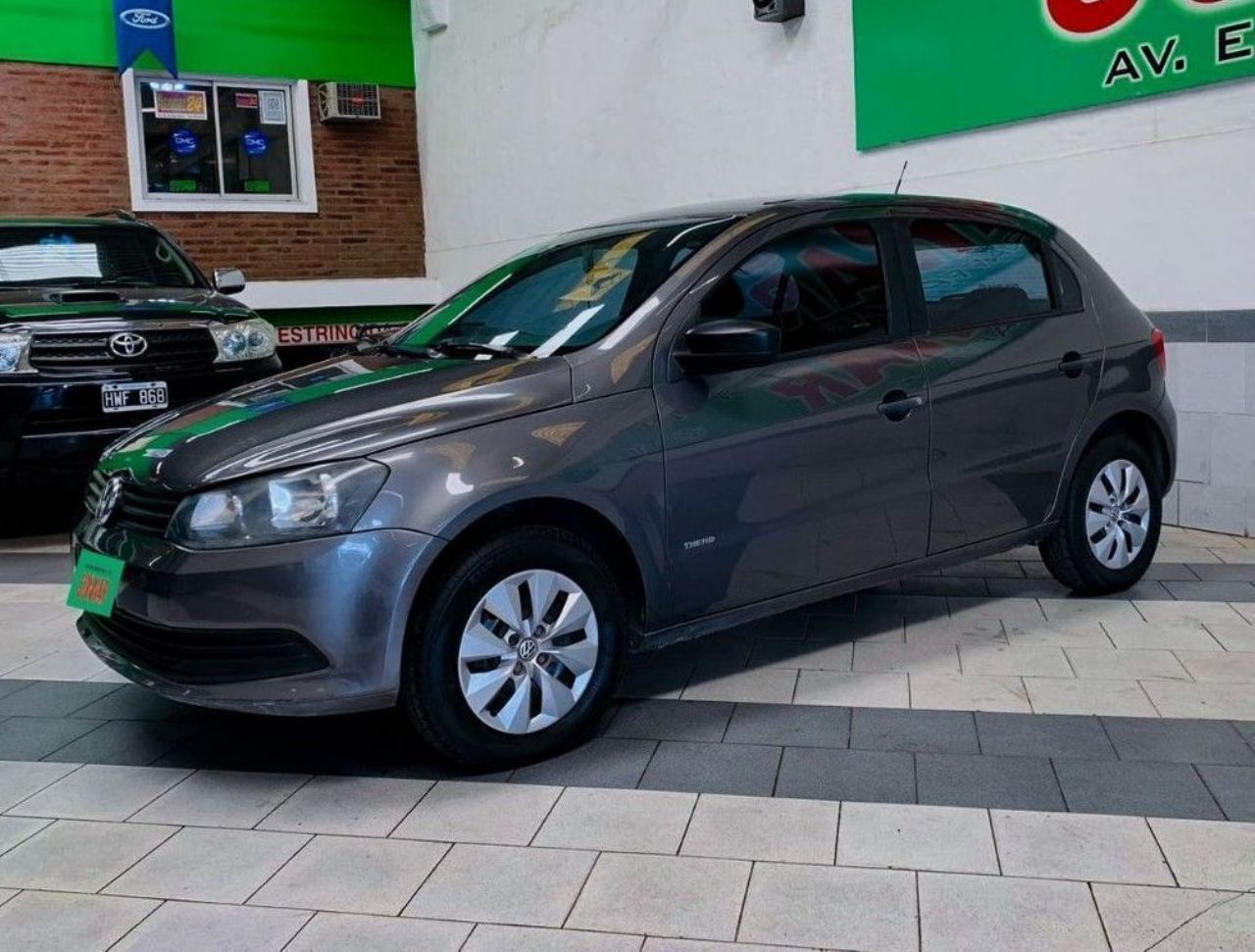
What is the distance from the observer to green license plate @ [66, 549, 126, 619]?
12.2 ft

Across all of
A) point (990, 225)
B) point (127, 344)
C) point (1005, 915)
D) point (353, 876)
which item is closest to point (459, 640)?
point (353, 876)

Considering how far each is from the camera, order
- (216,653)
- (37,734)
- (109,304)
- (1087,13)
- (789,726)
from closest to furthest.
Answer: (216,653)
(789,726)
(37,734)
(1087,13)
(109,304)

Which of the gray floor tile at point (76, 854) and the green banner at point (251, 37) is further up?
the green banner at point (251, 37)

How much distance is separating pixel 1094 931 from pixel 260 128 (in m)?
11.5

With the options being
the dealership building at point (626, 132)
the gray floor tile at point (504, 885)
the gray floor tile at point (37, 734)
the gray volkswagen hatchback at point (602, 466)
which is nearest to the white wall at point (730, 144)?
the dealership building at point (626, 132)

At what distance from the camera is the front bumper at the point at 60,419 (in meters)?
6.93

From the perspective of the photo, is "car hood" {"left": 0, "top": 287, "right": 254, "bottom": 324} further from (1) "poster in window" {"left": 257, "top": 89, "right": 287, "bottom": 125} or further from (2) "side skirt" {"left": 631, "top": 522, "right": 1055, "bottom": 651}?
(1) "poster in window" {"left": 257, "top": 89, "right": 287, "bottom": 125}

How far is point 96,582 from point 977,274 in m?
3.15

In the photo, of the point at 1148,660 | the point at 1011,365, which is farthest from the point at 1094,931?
the point at 1011,365

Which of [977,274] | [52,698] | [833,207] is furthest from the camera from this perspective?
[977,274]

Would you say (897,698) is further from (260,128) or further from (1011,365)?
(260,128)

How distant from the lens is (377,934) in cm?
282

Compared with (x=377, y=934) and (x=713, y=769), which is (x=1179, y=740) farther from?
(x=377, y=934)

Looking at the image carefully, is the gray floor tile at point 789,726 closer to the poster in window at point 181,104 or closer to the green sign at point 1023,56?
the green sign at point 1023,56
